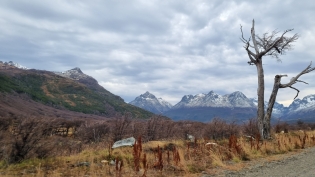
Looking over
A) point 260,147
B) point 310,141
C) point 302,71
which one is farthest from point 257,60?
point 260,147

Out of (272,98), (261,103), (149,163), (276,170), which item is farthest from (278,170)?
(272,98)

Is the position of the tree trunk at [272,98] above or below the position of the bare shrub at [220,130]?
above

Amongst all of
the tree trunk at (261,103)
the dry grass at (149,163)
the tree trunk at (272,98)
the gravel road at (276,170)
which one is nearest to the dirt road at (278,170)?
the gravel road at (276,170)

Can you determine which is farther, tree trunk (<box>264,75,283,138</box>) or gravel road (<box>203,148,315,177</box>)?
tree trunk (<box>264,75,283,138</box>)

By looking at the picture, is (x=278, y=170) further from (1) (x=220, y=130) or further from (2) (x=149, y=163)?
(1) (x=220, y=130)

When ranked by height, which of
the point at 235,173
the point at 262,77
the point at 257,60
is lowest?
the point at 235,173

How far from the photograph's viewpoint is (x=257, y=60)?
19.8 metres

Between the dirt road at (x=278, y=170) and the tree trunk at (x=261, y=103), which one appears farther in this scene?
the tree trunk at (x=261, y=103)

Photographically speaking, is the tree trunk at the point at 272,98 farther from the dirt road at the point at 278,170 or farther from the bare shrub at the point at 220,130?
the dirt road at the point at 278,170

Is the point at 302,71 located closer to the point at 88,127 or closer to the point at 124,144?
the point at 124,144

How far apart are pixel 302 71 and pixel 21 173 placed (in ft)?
59.6

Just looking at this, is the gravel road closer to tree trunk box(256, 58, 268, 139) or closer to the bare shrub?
tree trunk box(256, 58, 268, 139)

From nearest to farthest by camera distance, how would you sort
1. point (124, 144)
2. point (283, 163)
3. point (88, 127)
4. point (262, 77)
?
point (283, 163) → point (124, 144) → point (262, 77) → point (88, 127)

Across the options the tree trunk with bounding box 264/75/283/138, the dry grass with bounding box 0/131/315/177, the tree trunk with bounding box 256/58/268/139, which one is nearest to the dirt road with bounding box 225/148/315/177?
the dry grass with bounding box 0/131/315/177
